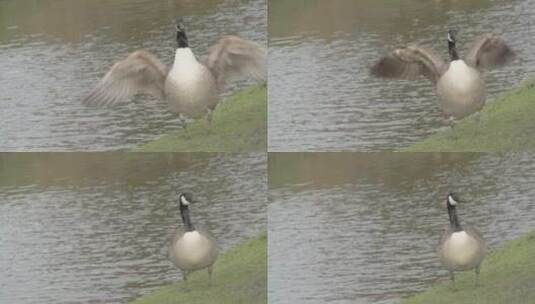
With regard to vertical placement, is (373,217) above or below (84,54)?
below

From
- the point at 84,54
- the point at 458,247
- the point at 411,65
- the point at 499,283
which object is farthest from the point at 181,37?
the point at 499,283

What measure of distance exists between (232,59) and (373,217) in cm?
99

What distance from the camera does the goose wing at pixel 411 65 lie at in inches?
285

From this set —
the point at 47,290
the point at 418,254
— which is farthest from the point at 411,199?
the point at 47,290

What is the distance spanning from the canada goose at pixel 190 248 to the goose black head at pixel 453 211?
41.9 inches

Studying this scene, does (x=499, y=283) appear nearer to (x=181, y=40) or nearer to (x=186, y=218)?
(x=186, y=218)

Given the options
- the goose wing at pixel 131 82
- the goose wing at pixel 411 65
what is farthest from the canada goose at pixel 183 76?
the goose wing at pixel 411 65

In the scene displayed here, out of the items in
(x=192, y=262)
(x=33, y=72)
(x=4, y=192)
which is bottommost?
(x=192, y=262)

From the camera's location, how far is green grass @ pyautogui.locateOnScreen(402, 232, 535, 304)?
7.09m

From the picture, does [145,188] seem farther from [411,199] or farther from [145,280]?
[411,199]

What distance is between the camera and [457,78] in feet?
23.6

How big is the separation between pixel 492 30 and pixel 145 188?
1.79m

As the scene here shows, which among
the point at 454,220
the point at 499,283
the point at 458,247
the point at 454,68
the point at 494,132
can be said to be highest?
the point at 454,68

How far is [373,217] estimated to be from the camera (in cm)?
743
